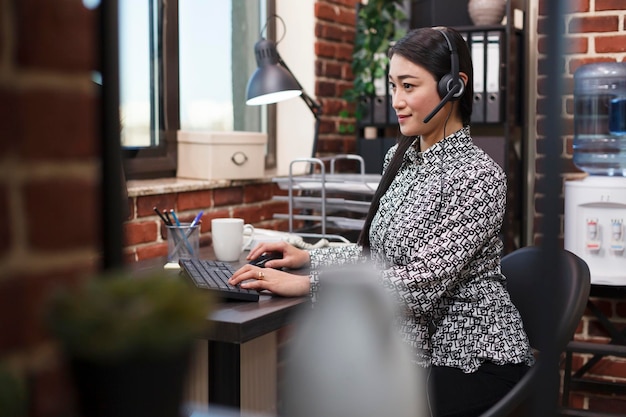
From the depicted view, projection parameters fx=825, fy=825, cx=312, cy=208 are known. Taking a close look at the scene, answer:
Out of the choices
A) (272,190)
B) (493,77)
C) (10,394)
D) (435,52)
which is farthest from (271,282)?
(493,77)

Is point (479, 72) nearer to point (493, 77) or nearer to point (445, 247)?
point (493, 77)

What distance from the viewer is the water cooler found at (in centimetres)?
283

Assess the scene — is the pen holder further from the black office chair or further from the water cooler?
the water cooler

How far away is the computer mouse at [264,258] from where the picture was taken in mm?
1900

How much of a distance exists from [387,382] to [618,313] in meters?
2.80


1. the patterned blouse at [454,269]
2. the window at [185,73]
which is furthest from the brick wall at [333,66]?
the patterned blouse at [454,269]

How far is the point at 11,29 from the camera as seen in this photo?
1.65 ft

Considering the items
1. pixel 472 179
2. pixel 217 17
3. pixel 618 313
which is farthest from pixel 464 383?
pixel 217 17

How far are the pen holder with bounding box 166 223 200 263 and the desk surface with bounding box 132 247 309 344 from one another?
16.4 inches

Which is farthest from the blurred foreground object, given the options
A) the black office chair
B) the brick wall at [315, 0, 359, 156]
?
the brick wall at [315, 0, 359, 156]

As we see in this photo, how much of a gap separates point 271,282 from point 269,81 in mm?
1021

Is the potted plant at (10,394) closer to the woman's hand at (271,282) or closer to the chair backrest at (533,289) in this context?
the chair backrest at (533,289)

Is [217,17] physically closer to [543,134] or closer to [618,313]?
[618,313]

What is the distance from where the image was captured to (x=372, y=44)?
11.3 ft
